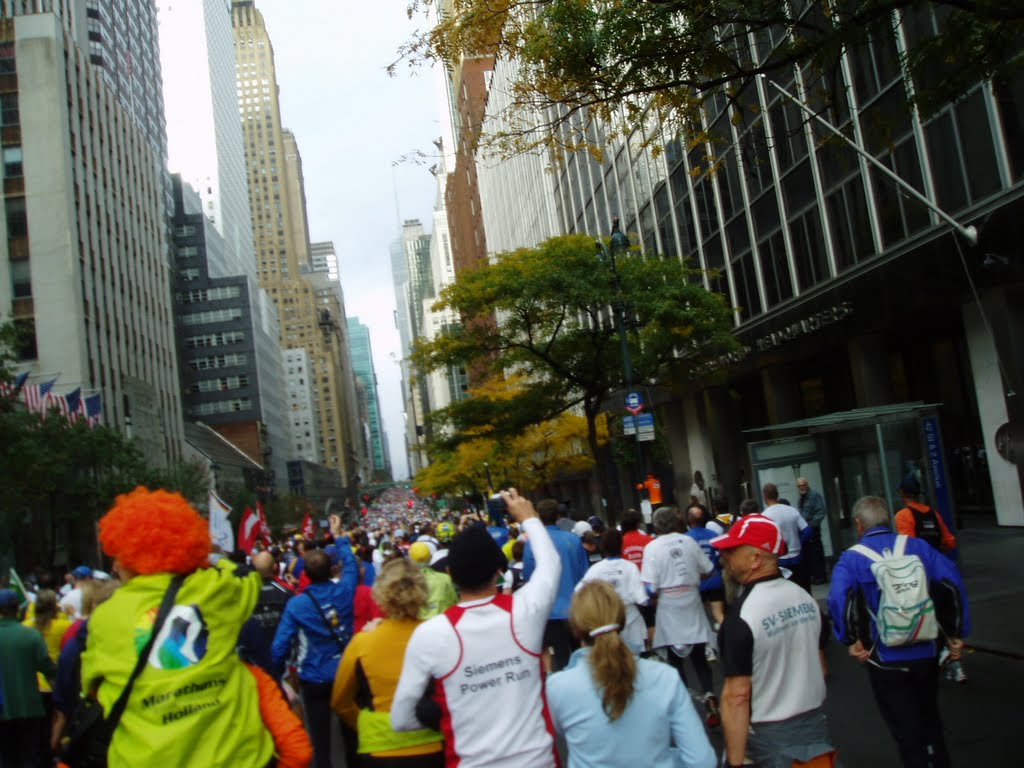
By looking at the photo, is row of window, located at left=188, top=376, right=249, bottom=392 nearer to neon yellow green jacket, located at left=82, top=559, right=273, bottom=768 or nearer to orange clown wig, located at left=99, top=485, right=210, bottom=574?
orange clown wig, located at left=99, top=485, right=210, bottom=574

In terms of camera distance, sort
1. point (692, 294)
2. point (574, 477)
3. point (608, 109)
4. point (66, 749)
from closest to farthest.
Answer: point (66, 749) → point (608, 109) → point (692, 294) → point (574, 477)

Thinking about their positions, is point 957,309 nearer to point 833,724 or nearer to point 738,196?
point 738,196

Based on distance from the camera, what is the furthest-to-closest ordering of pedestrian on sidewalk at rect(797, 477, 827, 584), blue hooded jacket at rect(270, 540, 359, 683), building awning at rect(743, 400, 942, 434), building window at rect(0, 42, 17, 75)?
building window at rect(0, 42, 17, 75) < building awning at rect(743, 400, 942, 434) < pedestrian on sidewalk at rect(797, 477, 827, 584) < blue hooded jacket at rect(270, 540, 359, 683)

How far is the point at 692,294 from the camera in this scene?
27.3 meters

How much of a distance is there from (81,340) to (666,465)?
29.9 meters

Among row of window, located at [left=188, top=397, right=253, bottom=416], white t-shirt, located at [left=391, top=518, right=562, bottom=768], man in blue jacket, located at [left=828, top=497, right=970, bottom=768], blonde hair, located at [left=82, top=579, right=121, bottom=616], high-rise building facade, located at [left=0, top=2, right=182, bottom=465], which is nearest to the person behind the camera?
white t-shirt, located at [left=391, top=518, right=562, bottom=768]

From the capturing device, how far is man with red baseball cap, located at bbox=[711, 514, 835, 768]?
461 centimetres

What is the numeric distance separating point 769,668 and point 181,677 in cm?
258

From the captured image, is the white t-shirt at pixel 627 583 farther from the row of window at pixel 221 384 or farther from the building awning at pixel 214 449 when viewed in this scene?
the row of window at pixel 221 384

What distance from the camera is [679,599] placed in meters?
9.23

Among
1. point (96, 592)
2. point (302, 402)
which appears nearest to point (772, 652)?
point (96, 592)

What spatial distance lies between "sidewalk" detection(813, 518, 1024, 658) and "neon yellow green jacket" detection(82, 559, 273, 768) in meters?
8.28

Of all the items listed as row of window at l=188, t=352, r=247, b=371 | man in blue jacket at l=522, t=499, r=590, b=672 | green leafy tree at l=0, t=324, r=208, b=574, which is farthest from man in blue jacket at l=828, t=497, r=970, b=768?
row of window at l=188, t=352, r=247, b=371

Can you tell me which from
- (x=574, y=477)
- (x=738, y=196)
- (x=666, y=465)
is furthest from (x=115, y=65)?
(x=738, y=196)
